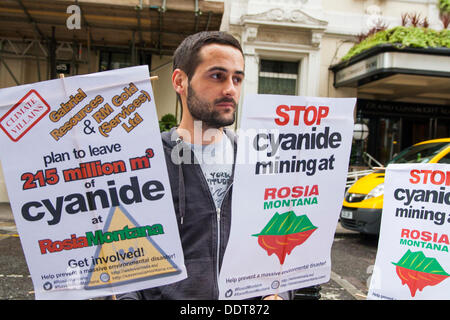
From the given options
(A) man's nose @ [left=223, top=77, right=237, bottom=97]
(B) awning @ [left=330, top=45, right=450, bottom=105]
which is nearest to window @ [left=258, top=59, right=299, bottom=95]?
(B) awning @ [left=330, top=45, right=450, bottom=105]

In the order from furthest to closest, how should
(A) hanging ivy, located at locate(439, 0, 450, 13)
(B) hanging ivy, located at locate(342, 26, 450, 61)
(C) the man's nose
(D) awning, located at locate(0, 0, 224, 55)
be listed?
(A) hanging ivy, located at locate(439, 0, 450, 13) < (B) hanging ivy, located at locate(342, 26, 450, 61) < (D) awning, located at locate(0, 0, 224, 55) < (C) the man's nose

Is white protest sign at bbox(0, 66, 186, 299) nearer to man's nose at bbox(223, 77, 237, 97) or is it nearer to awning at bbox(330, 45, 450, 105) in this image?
man's nose at bbox(223, 77, 237, 97)

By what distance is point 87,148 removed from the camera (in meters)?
1.54

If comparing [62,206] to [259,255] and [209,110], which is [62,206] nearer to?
[209,110]

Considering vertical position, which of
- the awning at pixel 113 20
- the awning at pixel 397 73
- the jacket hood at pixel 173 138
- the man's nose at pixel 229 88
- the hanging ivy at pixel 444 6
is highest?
the hanging ivy at pixel 444 6

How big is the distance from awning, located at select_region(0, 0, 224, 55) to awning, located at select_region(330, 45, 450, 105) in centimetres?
391

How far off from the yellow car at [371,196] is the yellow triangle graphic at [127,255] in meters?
5.69

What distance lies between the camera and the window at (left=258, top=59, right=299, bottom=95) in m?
11.3

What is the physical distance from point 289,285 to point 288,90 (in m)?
10.4

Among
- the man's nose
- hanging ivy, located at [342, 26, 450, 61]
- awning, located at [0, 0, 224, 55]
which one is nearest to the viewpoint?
the man's nose

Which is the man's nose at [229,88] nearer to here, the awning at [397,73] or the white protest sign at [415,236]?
the white protest sign at [415,236]

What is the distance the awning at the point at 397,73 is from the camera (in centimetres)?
867

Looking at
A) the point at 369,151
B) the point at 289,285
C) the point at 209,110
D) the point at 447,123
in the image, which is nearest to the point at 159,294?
the point at 289,285

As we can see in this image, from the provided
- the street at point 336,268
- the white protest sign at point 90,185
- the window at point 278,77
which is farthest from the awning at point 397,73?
the white protest sign at point 90,185
